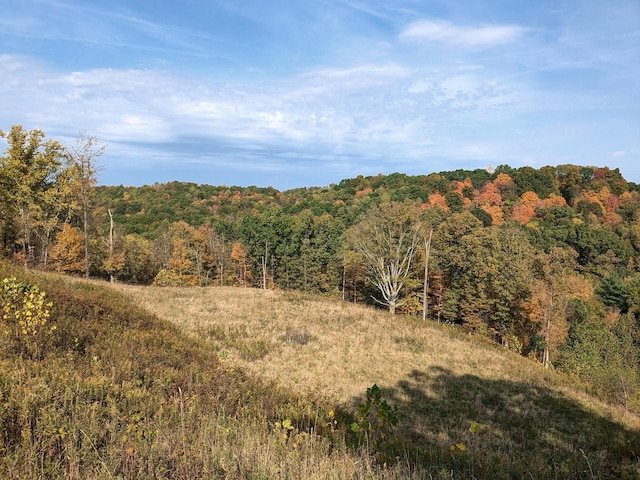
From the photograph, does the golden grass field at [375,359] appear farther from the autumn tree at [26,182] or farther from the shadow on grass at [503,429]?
the autumn tree at [26,182]

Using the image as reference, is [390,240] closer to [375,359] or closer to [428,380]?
[375,359]

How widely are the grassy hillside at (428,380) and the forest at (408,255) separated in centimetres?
615

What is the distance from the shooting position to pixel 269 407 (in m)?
7.08

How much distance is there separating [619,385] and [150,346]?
4052 centimetres

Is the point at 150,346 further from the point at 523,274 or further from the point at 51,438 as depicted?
the point at 523,274

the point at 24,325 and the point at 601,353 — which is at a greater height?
the point at 24,325

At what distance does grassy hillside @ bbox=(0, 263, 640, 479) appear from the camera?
4016mm

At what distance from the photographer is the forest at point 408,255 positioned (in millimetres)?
34062

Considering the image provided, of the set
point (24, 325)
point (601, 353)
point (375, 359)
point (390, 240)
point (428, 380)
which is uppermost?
point (24, 325)

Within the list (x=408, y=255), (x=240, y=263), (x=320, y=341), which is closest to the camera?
(x=320, y=341)

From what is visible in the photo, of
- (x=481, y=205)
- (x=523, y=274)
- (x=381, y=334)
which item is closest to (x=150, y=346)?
(x=381, y=334)

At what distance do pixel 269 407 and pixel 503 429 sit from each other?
29.1ft

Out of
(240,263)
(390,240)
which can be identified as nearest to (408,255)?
(390,240)

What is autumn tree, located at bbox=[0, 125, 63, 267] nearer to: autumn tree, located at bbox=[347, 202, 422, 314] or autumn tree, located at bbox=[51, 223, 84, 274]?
autumn tree, located at bbox=[51, 223, 84, 274]
